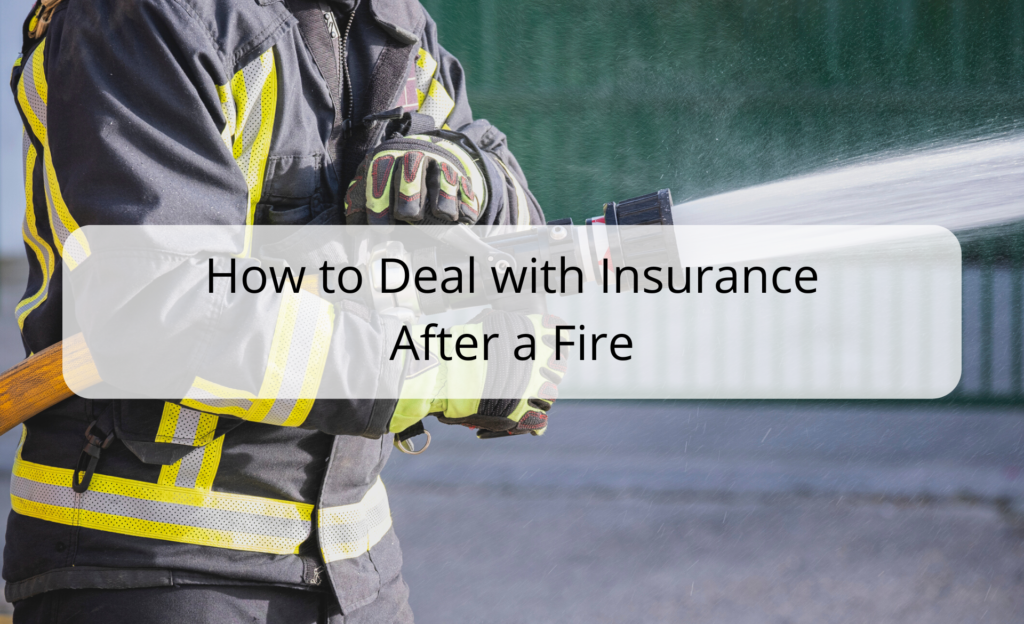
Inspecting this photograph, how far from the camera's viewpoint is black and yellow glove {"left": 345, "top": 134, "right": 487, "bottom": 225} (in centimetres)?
138

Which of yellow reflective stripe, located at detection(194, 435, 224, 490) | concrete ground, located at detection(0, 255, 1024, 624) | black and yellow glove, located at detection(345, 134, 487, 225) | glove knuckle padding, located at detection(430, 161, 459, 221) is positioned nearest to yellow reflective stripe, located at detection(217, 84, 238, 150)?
black and yellow glove, located at detection(345, 134, 487, 225)

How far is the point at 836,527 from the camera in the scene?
A: 12.5ft

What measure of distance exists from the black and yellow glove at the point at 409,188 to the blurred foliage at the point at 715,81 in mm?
2532

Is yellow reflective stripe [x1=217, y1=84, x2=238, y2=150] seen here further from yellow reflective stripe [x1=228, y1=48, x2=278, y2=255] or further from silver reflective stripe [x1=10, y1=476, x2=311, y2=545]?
silver reflective stripe [x1=10, y1=476, x2=311, y2=545]

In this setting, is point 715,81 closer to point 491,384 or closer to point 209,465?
point 491,384

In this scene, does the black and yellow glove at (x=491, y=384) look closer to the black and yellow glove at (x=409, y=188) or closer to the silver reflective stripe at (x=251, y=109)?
the black and yellow glove at (x=409, y=188)

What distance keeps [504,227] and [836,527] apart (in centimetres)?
283

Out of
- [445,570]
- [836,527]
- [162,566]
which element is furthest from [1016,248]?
[162,566]

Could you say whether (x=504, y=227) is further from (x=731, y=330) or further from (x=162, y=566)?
(x=731, y=330)

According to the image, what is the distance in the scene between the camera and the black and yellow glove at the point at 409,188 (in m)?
1.38

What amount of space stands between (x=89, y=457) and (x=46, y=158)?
0.46 metres

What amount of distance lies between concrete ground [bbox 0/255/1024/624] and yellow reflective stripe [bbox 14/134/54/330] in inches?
93.3

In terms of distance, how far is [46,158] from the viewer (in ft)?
4.13

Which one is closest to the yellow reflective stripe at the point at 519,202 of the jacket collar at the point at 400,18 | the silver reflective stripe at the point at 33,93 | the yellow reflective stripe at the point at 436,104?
the yellow reflective stripe at the point at 436,104
